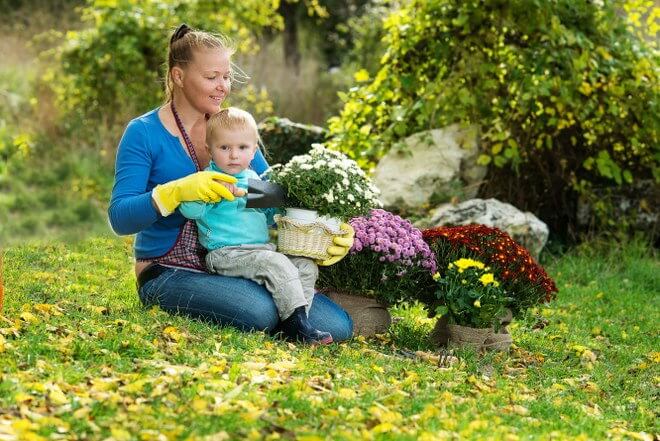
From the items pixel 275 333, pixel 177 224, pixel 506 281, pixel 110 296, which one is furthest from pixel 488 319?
pixel 110 296

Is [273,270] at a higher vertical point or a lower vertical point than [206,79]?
lower

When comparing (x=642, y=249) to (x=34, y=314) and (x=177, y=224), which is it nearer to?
(x=177, y=224)

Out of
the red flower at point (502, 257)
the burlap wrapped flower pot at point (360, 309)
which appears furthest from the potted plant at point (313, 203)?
the red flower at point (502, 257)

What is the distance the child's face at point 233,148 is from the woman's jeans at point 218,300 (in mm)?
514

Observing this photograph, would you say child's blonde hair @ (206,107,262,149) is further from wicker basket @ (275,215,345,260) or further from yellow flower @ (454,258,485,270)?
yellow flower @ (454,258,485,270)

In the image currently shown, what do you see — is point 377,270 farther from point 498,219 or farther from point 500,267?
point 498,219

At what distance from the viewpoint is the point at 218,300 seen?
4.55 meters

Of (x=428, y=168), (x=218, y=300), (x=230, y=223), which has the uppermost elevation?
(x=428, y=168)

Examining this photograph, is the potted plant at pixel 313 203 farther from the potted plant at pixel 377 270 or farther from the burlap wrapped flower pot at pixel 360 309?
the burlap wrapped flower pot at pixel 360 309

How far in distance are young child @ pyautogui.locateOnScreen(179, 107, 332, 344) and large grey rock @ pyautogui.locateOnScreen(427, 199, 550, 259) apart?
2.70 meters

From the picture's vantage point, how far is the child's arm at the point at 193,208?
4.40 m

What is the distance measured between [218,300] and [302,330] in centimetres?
40

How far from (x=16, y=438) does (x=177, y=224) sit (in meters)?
2.00

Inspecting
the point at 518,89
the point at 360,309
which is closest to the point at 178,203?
the point at 360,309
